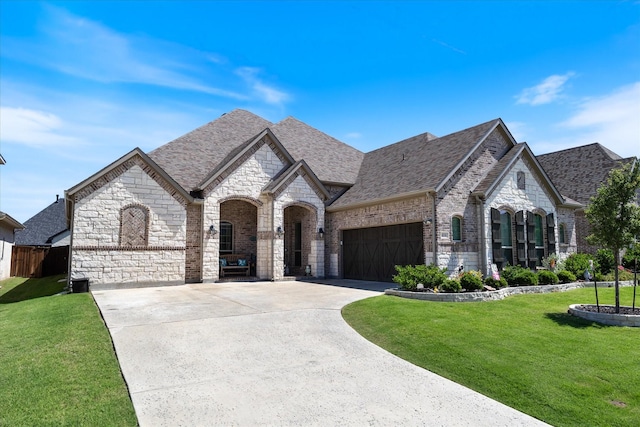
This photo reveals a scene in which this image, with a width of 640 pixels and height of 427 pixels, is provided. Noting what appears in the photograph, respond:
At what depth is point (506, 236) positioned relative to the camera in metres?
17.1

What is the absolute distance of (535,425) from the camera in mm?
4543

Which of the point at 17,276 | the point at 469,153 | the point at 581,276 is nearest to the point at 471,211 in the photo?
the point at 469,153

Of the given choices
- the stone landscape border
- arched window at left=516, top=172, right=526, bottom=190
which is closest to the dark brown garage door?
the stone landscape border

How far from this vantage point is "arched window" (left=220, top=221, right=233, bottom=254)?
810 inches

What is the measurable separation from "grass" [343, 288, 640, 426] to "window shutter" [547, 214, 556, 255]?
8.78m

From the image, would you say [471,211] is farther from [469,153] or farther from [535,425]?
[535,425]

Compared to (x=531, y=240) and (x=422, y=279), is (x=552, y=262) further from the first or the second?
(x=422, y=279)

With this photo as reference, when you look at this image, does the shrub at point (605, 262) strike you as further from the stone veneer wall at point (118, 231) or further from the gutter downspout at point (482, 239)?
the stone veneer wall at point (118, 231)

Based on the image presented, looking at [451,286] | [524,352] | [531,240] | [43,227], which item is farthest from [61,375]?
[43,227]

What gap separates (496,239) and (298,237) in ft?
32.6

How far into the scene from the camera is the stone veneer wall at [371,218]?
50.5ft

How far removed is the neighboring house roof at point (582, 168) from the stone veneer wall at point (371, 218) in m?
13.7

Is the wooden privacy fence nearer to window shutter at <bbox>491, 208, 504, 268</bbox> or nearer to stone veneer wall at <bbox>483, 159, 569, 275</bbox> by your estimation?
stone veneer wall at <bbox>483, 159, 569, 275</bbox>

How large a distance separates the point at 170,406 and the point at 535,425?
4303 mm
